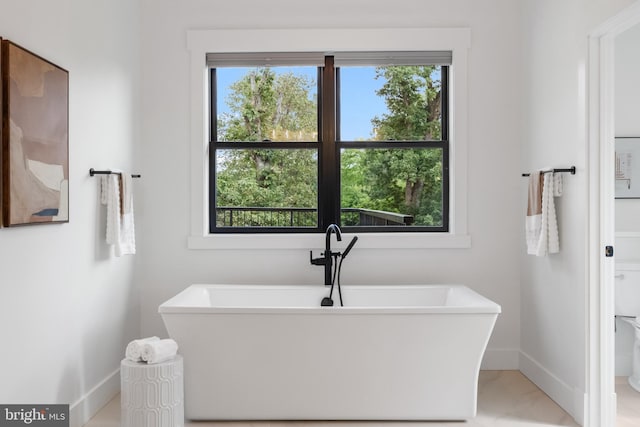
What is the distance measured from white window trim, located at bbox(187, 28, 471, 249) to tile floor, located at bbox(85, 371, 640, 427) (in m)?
1.03

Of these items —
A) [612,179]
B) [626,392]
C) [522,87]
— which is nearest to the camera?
[612,179]

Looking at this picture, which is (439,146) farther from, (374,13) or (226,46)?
(226,46)

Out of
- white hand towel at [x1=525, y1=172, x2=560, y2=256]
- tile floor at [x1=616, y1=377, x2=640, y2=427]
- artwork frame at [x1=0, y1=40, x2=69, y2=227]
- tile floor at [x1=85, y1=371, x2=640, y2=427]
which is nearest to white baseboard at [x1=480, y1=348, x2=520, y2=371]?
tile floor at [x1=85, y1=371, x2=640, y2=427]

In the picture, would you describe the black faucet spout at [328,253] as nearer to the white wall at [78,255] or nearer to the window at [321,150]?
the window at [321,150]

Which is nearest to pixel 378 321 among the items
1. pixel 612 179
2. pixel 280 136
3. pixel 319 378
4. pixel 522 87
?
pixel 319 378

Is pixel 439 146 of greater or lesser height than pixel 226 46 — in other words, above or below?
below

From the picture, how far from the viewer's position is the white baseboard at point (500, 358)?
13.0 ft

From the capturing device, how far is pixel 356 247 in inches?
156

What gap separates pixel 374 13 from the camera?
3.95 metres

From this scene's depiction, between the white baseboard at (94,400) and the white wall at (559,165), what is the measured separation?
275 centimetres

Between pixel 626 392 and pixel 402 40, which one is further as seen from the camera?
pixel 402 40

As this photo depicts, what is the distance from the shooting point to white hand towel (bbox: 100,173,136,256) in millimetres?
3240

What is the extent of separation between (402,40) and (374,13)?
0.28 m

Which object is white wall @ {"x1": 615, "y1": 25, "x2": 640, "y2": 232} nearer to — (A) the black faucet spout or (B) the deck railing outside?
(B) the deck railing outside
